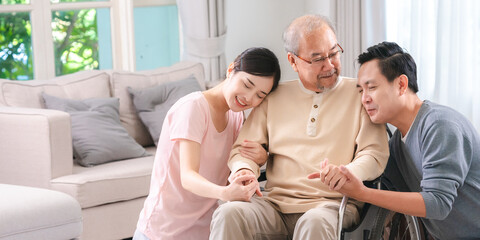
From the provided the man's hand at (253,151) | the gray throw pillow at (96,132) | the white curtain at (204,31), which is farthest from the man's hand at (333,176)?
the white curtain at (204,31)

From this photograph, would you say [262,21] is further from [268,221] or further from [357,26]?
[268,221]

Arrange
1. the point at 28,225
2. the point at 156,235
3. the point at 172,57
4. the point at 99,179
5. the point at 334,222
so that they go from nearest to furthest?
1. the point at 334,222
2. the point at 156,235
3. the point at 28,225
4. the point at 99,179
5. the point at 172,57

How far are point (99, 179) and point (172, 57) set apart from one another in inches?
84.8

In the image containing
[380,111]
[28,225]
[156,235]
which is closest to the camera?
[380,111]

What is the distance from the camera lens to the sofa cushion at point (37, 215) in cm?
262

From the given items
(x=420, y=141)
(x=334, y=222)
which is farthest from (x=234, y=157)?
(x=420, y=141)

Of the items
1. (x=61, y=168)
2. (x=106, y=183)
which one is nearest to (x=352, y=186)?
(x=106, y=183)

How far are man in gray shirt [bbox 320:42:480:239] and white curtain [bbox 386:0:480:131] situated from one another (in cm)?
198

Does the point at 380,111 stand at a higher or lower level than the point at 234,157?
higher

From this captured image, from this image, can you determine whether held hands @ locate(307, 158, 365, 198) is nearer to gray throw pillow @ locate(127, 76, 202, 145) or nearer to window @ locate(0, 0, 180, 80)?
gray throw pillow @ locate(127, 76, 202, 145)

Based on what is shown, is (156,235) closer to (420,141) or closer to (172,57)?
(420,141)

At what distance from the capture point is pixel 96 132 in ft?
12.4

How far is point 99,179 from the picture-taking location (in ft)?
11.2

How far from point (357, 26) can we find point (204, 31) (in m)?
1.10
